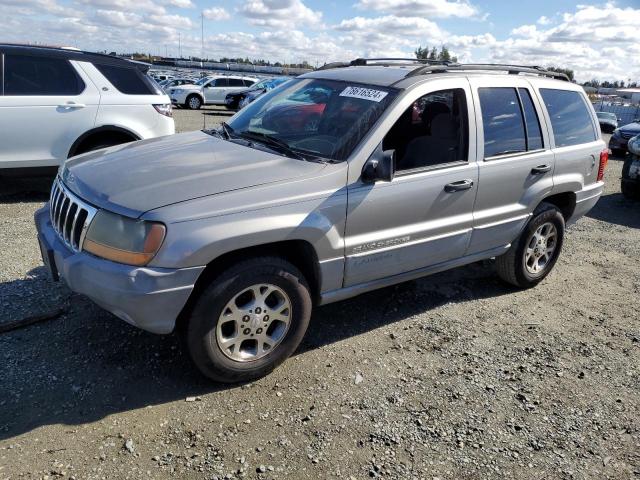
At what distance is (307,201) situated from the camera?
3098mm

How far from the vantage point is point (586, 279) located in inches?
213

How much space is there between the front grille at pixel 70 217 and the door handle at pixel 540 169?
133 inches

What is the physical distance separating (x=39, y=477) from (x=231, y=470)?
88 cm

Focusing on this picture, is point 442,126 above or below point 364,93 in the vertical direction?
below

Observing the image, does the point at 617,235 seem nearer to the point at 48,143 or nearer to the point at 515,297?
the point at 515,297

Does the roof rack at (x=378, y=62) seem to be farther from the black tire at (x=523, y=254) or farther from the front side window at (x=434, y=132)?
the black tire at (x=523, y=254)

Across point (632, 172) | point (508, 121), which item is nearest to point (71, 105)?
point (508, 121)

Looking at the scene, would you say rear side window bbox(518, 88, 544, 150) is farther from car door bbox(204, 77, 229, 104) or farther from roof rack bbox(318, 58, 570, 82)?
car door bbox(204, 77, 229, 104)

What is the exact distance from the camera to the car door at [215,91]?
2598 cm

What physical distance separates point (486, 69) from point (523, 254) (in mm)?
1634

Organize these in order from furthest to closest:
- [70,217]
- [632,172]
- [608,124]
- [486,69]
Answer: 1. [608,124]
2. [632,172]
3. [486,69]
4. [70,217]

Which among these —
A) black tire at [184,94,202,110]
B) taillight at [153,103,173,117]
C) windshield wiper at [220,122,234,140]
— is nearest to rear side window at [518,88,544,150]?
windshield wiper at [220,122,234,140]

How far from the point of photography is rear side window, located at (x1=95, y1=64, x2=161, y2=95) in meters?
6.82

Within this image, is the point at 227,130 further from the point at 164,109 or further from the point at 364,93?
the point at 164,109
